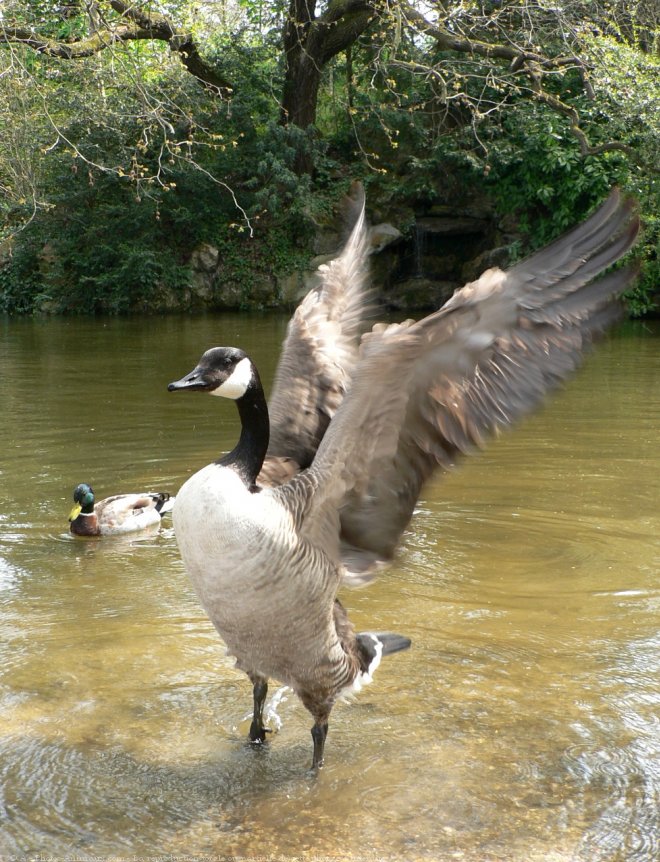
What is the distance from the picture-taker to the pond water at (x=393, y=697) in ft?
11.3

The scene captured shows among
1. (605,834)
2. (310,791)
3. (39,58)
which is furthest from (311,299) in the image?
(39,58)

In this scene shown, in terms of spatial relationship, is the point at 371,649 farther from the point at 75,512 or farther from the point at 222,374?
the point at 75,512

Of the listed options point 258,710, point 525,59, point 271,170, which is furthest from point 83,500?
point 271,170

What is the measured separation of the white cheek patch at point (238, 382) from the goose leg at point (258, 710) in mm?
1239

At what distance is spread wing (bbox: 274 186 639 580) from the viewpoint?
324cm

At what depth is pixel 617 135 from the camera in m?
18.7

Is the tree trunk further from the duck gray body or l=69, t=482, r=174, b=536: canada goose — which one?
the duck gray body

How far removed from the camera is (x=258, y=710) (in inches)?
162

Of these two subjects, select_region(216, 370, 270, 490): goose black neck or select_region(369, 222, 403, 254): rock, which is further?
select_region(369, 222, 403, 254): rock

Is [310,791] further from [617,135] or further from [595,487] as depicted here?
[617,135]

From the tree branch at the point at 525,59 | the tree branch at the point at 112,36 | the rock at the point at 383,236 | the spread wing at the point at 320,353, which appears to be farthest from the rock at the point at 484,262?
the spread wing at the point at 320,353

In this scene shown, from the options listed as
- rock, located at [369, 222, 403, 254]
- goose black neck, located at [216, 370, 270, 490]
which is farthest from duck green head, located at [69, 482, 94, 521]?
rock, located at [369, 222, 403, 254]

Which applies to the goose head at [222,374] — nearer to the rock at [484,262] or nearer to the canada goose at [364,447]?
the canada goose at [364,447]

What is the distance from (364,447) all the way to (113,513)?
11.9 feet
